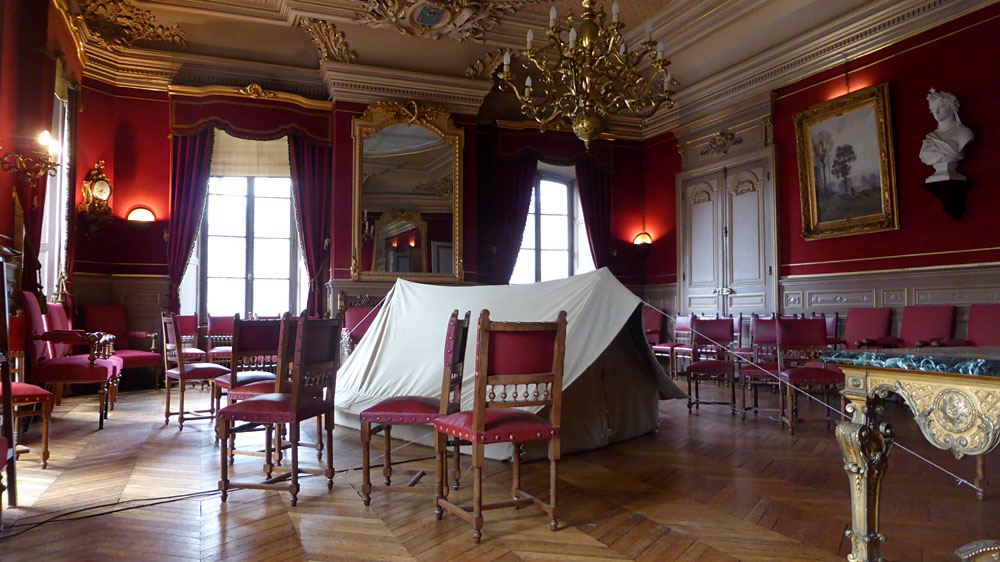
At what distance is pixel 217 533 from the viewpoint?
2.45 meters

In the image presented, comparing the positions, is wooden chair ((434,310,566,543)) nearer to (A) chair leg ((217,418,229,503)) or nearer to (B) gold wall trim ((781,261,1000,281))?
(A) chair leg ((217,418,229,503))

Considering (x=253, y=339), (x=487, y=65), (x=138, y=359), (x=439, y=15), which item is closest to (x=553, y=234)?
(x=487, y=65)

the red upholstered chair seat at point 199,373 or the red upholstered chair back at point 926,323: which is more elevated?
the red upholstered chair back at point 926,323

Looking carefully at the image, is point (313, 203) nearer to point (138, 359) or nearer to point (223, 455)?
point (138, 359)

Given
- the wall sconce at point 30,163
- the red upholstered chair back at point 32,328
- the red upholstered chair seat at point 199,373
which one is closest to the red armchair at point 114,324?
the red upholstered chair back at point 32,328

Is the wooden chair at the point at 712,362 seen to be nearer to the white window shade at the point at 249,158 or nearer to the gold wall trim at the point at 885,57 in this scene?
the gold wall trim at the point at 885,57

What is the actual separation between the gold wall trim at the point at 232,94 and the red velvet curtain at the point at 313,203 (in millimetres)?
437

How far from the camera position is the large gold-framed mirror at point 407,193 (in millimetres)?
7461

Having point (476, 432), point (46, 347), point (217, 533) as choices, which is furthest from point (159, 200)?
point (476, 432)

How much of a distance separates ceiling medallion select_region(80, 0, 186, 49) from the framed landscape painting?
708 cm

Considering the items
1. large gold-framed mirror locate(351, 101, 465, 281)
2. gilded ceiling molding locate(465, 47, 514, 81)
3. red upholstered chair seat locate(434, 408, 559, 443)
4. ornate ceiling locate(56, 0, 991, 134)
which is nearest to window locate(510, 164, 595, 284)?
large gold-framed mirror locate(351, 101, 465, 281)

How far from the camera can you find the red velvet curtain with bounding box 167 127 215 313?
7.28 meters

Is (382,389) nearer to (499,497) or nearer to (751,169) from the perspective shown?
(499,497)

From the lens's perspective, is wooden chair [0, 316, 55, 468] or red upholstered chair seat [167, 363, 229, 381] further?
red upholstered chair seat [167, 363, 229, 381]
